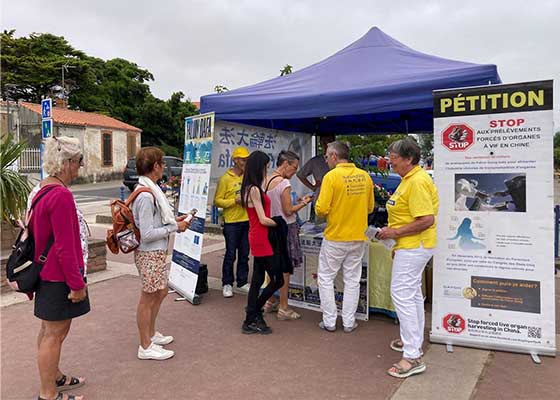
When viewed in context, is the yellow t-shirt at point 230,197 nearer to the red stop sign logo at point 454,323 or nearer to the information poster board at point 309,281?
the information poster board at point 309,281

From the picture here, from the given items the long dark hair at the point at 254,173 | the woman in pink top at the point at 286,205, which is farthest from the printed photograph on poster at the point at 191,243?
the long dark hair at the point at 254,173

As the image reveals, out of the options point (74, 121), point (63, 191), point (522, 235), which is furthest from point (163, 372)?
point (74, 121)

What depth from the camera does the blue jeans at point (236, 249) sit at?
4926mm

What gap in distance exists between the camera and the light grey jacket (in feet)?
10.1

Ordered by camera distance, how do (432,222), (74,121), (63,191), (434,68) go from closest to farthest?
1. (63,191)
2. (432,222)
3. (434,68)
4. (74,121)

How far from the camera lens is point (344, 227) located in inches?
146

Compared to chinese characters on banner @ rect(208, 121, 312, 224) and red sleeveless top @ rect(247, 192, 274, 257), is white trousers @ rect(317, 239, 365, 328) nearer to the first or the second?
red sleeveless top @ rect(247, 192, 274, 257)

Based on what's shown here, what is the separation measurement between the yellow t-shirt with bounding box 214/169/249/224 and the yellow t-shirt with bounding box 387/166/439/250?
2.13 m

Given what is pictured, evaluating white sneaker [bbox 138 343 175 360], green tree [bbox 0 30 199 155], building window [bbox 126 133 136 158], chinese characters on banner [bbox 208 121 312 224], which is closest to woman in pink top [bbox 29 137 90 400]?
white sneaker [bbox 138 343 175 360]

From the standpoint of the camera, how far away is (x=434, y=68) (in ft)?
13.6

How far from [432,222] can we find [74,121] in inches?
940

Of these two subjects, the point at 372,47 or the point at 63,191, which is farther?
the point at 372,47

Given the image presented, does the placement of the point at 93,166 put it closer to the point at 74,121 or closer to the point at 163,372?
the point at 74,121

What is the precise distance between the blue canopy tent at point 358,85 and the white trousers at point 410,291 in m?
1.51
